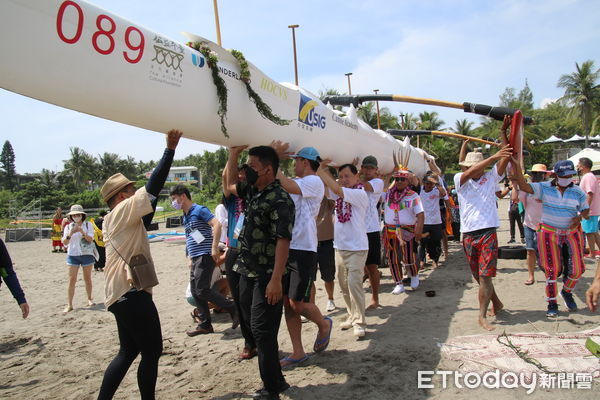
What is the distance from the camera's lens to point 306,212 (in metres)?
3.75

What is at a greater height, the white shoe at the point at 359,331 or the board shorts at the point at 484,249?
the board shorts at the point at 484,249

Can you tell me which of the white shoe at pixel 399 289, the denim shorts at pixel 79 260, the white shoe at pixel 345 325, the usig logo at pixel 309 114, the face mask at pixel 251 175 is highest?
the usig logo at pixel 309 114

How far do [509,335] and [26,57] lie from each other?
4548mm

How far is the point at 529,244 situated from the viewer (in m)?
6.49

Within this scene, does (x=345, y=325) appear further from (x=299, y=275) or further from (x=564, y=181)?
(x=564, y=181)

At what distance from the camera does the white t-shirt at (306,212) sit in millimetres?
3650

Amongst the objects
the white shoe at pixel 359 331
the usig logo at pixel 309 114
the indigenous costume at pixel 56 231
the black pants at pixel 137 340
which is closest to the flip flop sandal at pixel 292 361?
the white shoe at pixel 359 331

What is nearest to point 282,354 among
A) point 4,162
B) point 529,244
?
point 529,244

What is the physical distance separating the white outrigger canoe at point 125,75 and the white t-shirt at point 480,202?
6.82 feet

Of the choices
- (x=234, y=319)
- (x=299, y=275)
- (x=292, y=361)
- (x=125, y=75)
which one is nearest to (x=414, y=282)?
(x=234, y=319)

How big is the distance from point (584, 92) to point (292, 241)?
50340 mm

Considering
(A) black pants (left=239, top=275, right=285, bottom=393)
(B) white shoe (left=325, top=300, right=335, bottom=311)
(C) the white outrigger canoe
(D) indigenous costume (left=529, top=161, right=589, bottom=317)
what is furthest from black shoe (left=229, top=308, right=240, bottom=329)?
(D) indigenous costume (left=529, top=161, right=589, bottom=317)

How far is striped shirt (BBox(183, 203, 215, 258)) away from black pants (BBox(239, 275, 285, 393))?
204cm

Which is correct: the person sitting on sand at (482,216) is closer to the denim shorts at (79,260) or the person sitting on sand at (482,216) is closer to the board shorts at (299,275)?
the board shorts at (299,275)
